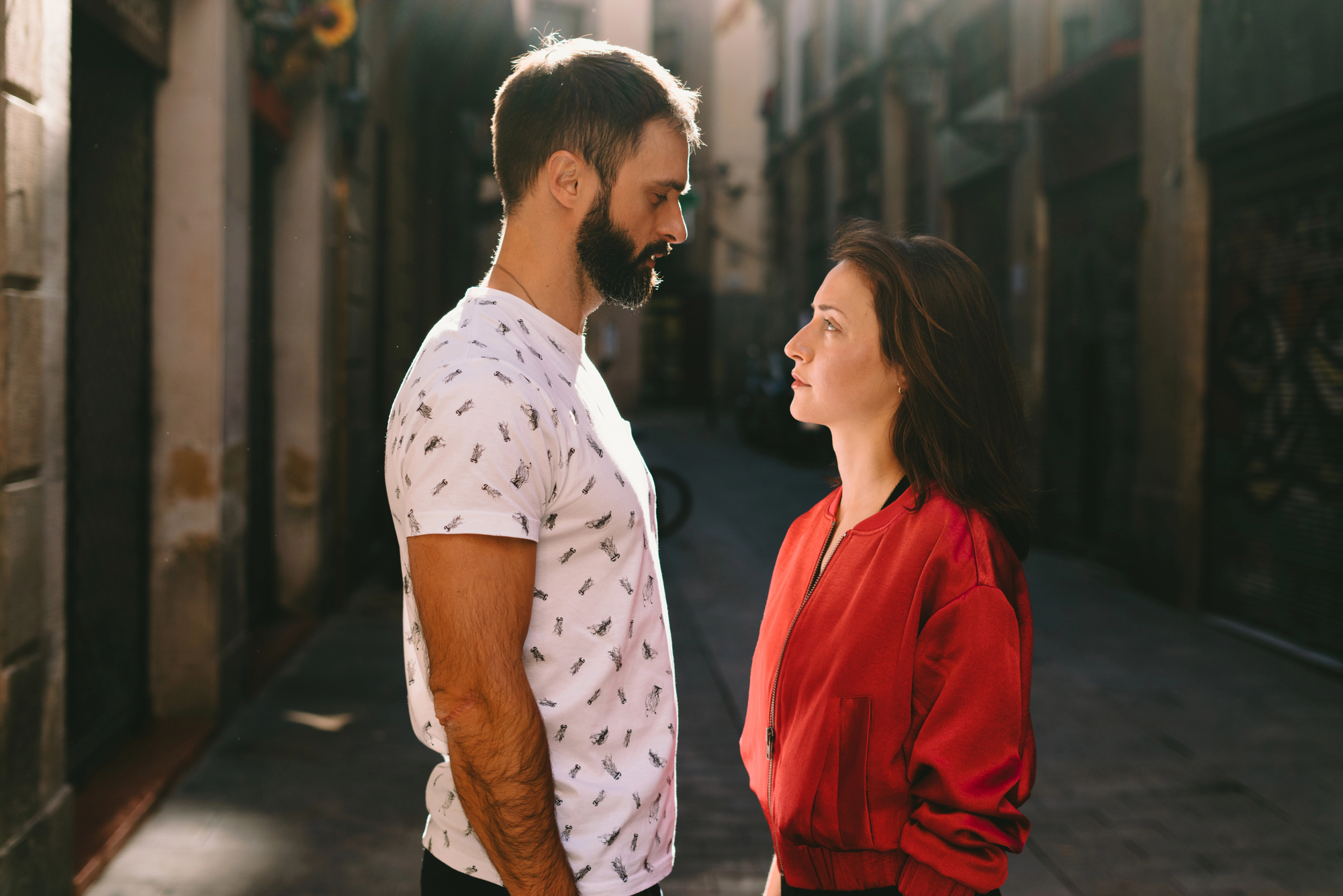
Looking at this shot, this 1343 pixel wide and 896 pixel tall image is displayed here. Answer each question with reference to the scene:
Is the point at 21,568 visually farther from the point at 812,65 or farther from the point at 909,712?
the point at 812,65

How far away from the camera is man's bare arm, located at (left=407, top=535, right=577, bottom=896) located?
1.44m

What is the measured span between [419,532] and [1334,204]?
6658 millimetres

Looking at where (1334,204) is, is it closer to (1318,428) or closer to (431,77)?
(1318,428)

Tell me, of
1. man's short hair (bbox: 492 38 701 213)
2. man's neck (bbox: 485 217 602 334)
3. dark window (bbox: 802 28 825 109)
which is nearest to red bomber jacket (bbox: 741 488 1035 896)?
man's neck (bbox: 485 217 602 334)

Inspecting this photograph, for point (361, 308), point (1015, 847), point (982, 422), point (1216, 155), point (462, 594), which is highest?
point (1216, 155)

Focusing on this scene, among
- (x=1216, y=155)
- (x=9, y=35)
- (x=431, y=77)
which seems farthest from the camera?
(x=431, y=77)

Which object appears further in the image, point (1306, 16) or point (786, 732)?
point (1306, 16)

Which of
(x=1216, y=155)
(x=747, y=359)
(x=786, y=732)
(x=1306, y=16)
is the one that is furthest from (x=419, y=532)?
(x=747, y=359)

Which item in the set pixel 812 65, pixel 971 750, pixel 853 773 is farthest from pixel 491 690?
pixel 812 65

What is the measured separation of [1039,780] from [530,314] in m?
3.62

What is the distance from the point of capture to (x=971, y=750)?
1472 millimetres

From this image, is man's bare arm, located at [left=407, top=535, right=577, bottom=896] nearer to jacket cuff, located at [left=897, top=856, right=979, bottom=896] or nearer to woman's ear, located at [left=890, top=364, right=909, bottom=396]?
jacket cuff, located at [left=897, top=856, right=979, bottom=896]

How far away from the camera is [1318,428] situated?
6.50 m

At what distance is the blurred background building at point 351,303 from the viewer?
312cm
